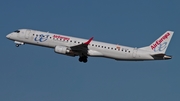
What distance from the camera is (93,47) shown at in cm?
6644

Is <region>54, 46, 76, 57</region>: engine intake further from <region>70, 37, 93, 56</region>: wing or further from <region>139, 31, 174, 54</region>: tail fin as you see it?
<region>139, 31, 174, 54</region>: tail fin

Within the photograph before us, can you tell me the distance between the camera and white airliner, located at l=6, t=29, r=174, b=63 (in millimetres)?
65438

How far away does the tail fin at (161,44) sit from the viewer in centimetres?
6675

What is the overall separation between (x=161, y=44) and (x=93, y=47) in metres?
13.0

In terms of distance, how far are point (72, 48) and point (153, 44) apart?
51.2 ft

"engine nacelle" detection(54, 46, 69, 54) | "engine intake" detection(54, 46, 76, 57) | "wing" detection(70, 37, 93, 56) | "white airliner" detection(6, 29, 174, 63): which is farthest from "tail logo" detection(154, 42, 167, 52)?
"engine nacelle" detection(54, 46, 69, 54)

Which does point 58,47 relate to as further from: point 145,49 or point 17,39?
point 145,49

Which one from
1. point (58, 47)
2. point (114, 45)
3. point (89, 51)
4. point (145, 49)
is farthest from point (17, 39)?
point (145, 49)

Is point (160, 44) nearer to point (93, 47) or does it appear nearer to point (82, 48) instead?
point (93, 47)

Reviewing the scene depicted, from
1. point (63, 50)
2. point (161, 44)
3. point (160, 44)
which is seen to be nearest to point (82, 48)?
point (63, 50)

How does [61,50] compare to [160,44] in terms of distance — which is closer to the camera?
[61,50]

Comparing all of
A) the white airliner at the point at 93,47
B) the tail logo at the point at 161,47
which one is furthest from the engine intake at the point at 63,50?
the tail logo at the point at 161,47

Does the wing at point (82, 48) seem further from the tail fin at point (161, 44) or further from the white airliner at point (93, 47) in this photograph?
the tail fin at point (161, 44)

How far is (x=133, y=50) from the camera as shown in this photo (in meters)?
65.9
